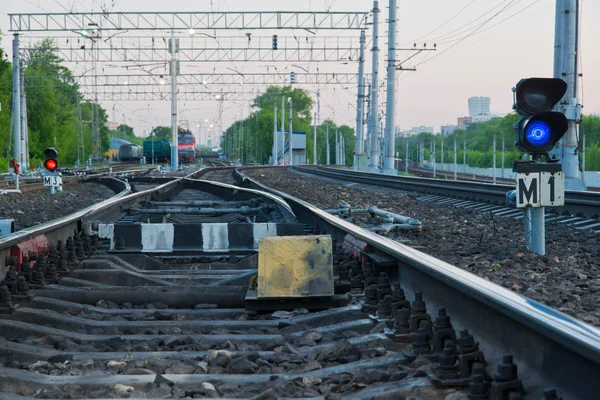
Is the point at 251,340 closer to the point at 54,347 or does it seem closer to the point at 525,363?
the point at 54,347

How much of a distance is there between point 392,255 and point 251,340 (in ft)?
3.68

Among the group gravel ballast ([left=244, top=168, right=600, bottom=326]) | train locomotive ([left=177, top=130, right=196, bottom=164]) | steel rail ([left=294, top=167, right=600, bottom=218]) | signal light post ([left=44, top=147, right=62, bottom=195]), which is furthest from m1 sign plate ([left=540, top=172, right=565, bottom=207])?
train locomotive ([left=177, top=130, right=196, bottom=164])

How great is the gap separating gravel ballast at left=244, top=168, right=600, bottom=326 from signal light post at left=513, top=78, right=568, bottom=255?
616 millimetres

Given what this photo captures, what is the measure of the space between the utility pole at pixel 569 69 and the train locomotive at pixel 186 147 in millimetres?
59907

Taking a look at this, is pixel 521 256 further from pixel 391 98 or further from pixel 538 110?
pixel 391 98

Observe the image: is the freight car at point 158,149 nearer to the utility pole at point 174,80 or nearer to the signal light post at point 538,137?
the utility pole at point 174,80

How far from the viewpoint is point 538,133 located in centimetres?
677

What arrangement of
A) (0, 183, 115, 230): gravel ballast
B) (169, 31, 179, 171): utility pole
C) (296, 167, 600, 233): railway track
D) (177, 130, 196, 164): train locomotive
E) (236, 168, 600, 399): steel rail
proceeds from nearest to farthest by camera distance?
1. (236, 168, 600, 399): steel rail
2. (296, 167, 600, 233): railway track
3. (0, 183, 115, 230): gravel ballast
4. (169, 31, 179, 171): utility pole
5. (177, 130, 196, 164): train locomotive

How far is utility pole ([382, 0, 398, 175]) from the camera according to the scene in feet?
101

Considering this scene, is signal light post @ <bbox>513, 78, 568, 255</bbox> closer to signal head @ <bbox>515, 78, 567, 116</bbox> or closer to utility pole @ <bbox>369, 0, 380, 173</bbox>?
signal head @ <bbox>515, 78, 567, 116</bbox>

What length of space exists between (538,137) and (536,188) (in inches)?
19.7

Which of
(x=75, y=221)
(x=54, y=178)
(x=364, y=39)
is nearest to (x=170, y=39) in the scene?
(x=364, y=39)

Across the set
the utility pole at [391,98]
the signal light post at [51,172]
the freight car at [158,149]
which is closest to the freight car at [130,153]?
the freight car at [158,149]

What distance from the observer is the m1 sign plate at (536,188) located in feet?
22.9
